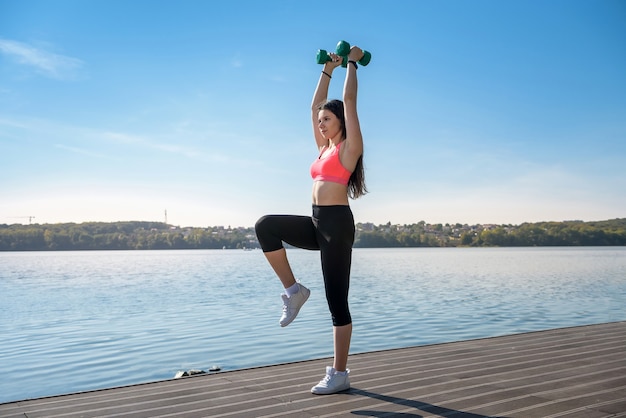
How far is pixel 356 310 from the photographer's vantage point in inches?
524

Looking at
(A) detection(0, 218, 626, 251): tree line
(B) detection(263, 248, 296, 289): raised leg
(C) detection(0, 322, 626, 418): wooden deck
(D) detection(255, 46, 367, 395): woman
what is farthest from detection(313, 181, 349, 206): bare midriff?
(A) detection(0, 218, 626, 251): tree line

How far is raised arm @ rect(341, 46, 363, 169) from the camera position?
3068mm

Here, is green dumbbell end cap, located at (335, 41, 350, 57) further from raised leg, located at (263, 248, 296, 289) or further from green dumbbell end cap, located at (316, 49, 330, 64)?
raised leg, located at (263, 248, 296, 289)

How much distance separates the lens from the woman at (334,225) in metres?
3.08

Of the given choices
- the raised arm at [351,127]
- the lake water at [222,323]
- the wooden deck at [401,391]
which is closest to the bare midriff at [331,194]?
the raised arm at [351,127]

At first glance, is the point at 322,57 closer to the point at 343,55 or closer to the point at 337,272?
the point at 343,55

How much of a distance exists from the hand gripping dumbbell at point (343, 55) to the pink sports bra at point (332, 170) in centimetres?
53

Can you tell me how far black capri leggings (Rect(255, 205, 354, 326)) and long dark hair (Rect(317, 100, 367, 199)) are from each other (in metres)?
0.16

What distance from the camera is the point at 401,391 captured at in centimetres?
309

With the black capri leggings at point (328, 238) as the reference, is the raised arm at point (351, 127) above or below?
above

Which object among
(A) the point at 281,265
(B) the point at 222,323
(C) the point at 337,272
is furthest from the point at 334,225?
(B) the point at 222,323

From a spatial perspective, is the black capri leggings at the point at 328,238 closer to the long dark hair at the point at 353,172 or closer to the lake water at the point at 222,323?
the long dark hair at the point at 353,172

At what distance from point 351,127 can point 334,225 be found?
0.52 m

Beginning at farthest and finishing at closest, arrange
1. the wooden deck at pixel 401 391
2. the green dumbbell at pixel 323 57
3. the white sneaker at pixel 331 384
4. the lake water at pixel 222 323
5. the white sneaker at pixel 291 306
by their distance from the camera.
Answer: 1. the lake water at pixel 222 323
2. the green dumbbell at pixel 323 57
3. the white sneaker at pixel 291 306
4. the white sneaker at pixel 331 384
5. the wooden deck at pixel 401 391
